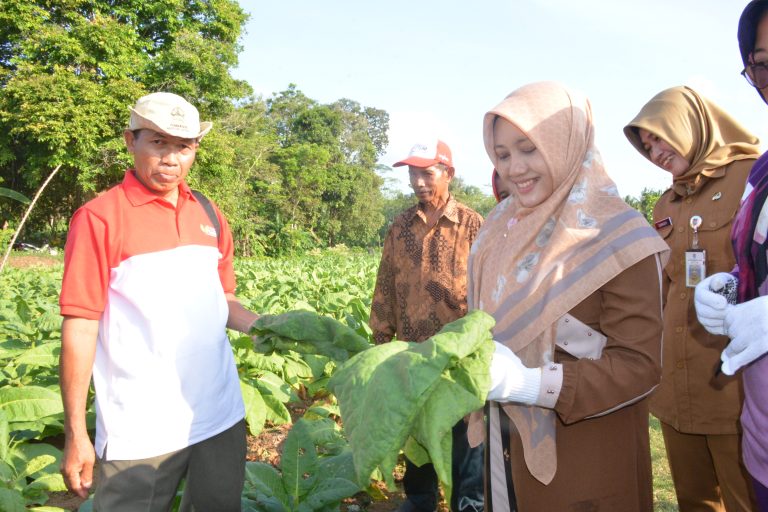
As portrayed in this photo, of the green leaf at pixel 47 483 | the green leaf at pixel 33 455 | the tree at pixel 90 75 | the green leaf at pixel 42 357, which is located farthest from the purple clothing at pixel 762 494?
the tree at pixel 90 75

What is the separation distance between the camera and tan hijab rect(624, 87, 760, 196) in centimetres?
233

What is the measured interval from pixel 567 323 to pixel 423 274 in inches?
69.6

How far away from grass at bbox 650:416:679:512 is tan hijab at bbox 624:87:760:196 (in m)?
1.98

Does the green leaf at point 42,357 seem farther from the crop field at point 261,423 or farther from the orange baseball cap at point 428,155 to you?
the orange baseball cap at point 428,155

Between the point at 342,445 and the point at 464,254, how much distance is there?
1300mm

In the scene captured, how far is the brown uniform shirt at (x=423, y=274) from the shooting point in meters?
3.20

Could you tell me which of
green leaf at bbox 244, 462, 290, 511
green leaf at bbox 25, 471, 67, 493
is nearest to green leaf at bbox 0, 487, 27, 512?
green leaf at bbox 25, 471, 67, 493

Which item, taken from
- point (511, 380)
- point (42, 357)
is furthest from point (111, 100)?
point (511, 380)

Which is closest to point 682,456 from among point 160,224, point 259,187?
point 160,224

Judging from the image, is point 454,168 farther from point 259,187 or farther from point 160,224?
point 259,187

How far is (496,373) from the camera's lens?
1.29 meters

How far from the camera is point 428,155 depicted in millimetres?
3398

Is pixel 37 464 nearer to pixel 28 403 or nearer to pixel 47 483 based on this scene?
pixel 47 483

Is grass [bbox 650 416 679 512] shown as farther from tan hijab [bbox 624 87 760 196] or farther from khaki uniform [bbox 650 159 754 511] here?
tan hijab [bbox 624 87 760 196]
